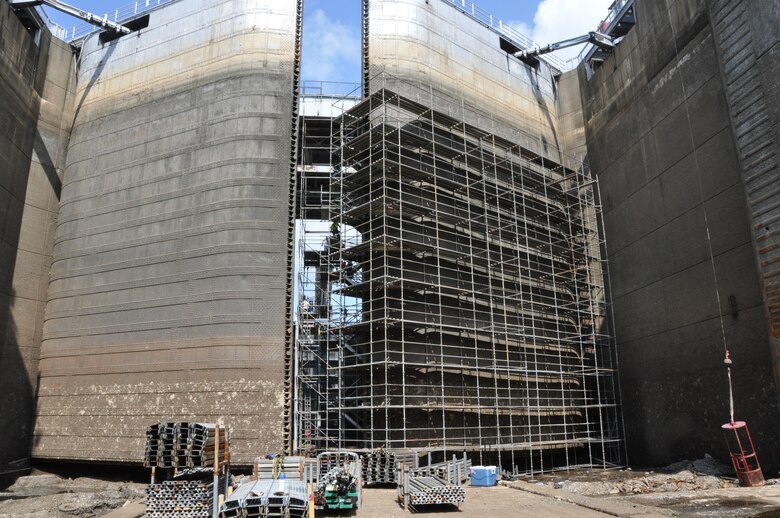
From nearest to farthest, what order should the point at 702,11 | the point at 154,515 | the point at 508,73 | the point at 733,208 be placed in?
the point at 154,515 → the point at 733,208 → the point at 702,11 → the point at 508,73

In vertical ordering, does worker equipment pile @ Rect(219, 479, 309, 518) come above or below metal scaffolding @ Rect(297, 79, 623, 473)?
below

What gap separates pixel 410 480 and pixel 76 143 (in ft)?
71.7

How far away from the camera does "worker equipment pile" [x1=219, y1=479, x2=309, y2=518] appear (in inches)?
444

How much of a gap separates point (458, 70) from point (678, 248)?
39.6 feet

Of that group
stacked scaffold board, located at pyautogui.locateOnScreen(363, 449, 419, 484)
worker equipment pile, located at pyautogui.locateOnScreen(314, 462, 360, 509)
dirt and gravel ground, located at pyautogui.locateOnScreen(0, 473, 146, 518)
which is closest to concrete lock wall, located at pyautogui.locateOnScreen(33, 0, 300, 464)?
dirt and gravel ground, located at pyautogui.locateOnScreen(0, 473, 146, 518)

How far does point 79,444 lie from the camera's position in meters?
22.2

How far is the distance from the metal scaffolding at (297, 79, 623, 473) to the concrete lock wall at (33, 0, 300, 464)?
2.49 m

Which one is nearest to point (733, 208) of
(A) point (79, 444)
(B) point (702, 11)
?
(B) point (702, 11)

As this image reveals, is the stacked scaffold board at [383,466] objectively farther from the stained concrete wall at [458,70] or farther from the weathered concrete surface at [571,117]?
the weathered concrete surface at [571,117]

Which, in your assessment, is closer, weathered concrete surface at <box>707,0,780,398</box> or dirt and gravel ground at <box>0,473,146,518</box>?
dirt and gravel ground at <box>0,473,146,518</box>

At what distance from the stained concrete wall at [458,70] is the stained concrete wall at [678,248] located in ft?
11.9

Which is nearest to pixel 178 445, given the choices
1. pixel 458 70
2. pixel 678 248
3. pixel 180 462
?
pixel 180 462

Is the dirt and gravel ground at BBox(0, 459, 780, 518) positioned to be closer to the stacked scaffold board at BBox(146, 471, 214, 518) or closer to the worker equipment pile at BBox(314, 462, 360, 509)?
the worker equipment pile at BBox(314, 462, 360, 509)

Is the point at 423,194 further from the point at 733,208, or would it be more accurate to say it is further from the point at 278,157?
the point at 733,208
